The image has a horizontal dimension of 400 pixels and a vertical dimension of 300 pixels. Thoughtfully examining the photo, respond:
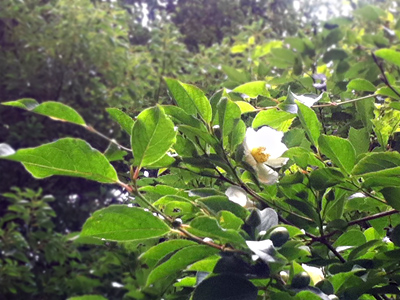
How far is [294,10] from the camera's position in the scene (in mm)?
4508

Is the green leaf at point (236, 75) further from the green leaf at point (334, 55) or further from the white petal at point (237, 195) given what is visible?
the white petal at point (237, 195)

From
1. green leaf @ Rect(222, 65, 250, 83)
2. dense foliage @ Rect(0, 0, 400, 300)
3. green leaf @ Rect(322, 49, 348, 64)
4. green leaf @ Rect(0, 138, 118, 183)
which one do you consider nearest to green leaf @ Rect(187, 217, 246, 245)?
dense foliage @ Rect(0, 0, 400, 300)

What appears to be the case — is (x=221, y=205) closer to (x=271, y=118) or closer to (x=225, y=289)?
(x=225, y=289)

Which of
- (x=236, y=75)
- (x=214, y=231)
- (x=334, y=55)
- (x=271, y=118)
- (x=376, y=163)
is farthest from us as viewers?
(x=334, y=55)

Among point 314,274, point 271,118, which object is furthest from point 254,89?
point 314,274

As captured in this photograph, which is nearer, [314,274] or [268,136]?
[314,274]

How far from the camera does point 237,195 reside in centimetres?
61

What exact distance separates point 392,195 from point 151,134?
11.6 inches

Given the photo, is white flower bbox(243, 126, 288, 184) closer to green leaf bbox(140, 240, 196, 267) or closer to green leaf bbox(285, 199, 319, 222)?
green leaf bbox(285, 199, 319, 222)

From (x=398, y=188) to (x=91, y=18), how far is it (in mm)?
2708

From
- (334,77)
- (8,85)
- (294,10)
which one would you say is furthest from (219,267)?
(294,10)

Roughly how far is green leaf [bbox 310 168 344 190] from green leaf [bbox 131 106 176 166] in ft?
0.66

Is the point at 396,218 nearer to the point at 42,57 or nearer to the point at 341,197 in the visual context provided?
the point at 341,197

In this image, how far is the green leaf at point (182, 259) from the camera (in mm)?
488
